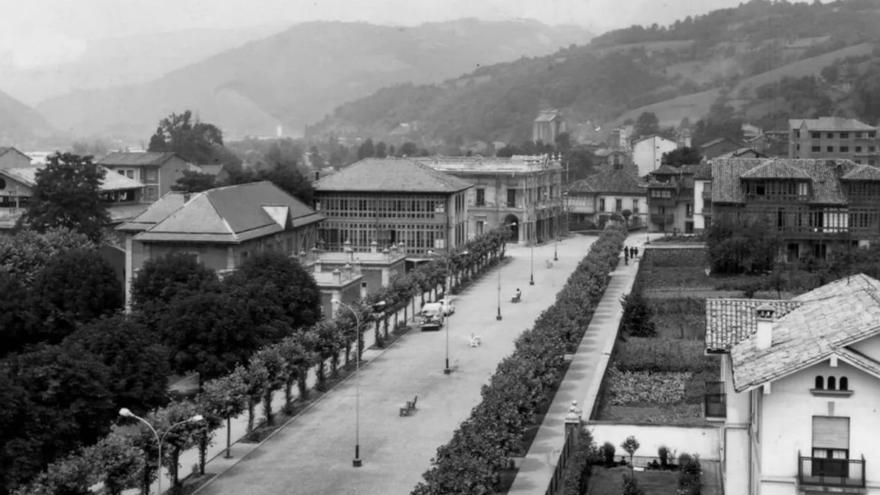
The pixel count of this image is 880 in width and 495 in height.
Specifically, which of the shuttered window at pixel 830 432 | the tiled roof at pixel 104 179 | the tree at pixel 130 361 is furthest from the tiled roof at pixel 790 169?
the shuttered window at pixel 830 432

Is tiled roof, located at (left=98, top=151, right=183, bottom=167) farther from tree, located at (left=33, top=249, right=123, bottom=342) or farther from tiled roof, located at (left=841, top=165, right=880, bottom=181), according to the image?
tiled roof, located at (left=841, top=165, right=880, bottom=181)

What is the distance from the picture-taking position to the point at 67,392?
1516 inches

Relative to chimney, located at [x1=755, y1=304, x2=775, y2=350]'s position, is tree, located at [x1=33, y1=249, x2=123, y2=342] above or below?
below

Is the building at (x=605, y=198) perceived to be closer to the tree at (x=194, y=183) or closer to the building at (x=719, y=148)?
the building at (x=719, y=148)

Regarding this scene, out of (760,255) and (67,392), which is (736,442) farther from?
(760,255)

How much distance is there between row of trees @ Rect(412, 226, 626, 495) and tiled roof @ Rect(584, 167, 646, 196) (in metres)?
54.2

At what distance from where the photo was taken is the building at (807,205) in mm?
81688

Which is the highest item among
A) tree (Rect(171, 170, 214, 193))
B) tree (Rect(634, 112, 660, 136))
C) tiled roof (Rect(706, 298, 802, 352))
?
tree (Rect(634, 112, 660, 136))

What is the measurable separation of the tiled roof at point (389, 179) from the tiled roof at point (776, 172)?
18892 mm

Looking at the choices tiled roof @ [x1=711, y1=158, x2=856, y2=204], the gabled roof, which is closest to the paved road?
the gabled roof

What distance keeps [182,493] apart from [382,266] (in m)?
41.9

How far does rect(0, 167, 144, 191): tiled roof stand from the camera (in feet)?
294

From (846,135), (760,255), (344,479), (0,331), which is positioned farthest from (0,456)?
(846,135)

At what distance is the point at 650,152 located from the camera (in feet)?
456
